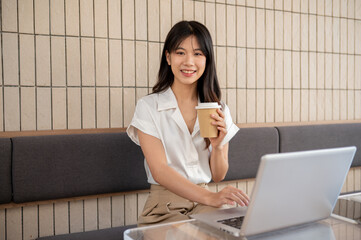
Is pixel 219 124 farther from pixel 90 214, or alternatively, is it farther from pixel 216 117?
pixel 90 214

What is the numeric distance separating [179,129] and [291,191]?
3.20ft

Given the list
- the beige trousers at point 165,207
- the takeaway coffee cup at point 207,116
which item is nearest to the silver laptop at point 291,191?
the takeaway coffee cup at point 207,116

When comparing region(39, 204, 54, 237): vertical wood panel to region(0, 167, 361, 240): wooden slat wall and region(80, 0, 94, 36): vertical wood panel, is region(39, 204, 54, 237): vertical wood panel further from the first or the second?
region(80, 0, 94, 36): vertical wood panel

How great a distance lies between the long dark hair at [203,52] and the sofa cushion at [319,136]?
943 millimetres

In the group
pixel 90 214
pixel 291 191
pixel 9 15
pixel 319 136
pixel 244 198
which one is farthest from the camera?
pixel 319 136

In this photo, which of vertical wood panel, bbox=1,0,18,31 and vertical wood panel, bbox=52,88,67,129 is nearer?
vertical wood panel, bbox=1,0,18,31

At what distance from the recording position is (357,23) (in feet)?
11.0

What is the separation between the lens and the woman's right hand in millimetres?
1374

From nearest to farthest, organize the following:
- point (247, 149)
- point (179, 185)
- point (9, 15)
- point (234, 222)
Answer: point (234, 222), point (179, 185), point (9, 15), point (247, 149)

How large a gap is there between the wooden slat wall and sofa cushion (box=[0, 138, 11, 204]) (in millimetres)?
101

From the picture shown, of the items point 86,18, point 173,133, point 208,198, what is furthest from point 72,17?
point 208,198

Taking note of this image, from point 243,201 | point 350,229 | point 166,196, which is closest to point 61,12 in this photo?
point 166,196

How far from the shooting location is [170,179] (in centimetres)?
179

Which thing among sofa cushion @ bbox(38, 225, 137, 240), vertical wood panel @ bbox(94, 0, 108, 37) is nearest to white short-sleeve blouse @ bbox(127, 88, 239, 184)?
sofa cushion @ bbox(38, 225, 137, 240)
